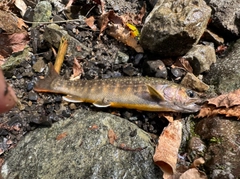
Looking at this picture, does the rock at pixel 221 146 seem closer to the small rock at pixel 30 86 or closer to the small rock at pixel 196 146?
the small rock at pixel 196 146

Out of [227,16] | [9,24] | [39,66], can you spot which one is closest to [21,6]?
[9,24]

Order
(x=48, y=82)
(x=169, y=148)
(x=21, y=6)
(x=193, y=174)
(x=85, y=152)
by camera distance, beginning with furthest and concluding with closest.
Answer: (x=21, y=6) < (x=48, y=82) < (x=169, y=148) < (x=85, y=152) < (x=193, y=174)

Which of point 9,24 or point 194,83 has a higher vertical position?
point 194,83

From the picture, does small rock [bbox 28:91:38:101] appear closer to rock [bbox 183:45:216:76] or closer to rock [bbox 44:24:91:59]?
rock [bbox 44:24:91:59]

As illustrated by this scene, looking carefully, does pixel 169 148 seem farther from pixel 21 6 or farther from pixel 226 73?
pixel 21 6

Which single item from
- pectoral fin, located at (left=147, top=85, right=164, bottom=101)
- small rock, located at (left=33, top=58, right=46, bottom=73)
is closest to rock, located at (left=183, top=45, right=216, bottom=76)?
pectoral fin, located at (left=147, top=85, right=164, bottom=101)

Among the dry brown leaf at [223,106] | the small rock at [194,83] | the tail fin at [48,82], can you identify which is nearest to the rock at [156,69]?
the small rock at [194,83]

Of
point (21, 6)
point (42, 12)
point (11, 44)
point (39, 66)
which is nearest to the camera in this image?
point (39, 66)
